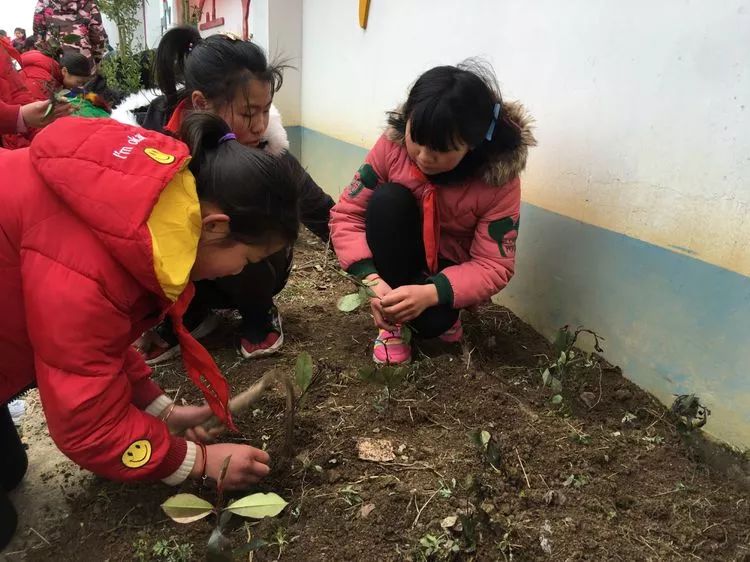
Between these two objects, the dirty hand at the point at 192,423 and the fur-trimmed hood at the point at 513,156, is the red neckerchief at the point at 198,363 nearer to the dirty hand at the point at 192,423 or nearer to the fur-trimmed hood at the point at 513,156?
the dirty hand at the point at 192,423

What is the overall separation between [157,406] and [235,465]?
0.92 feet

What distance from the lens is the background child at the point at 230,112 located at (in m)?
1.74

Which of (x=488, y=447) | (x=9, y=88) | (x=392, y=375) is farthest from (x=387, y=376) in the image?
(x=9, y=88)

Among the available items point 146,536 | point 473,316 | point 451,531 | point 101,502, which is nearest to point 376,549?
point 451,531

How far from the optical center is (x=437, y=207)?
171 cm

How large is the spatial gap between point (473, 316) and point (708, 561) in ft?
3.45

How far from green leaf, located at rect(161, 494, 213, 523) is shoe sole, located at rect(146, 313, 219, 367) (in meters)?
0.92

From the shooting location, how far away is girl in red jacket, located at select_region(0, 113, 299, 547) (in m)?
0.88

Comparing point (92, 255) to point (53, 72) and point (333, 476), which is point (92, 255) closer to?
point (333, 476)

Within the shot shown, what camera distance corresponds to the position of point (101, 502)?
4.11ft

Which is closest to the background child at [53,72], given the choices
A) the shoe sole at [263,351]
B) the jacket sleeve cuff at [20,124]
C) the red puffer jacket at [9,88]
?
the red puffer jacket at [9,88]

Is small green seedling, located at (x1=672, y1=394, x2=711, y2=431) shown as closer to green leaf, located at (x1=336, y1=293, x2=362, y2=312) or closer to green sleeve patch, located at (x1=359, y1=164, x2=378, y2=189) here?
green leaf, located at (x1=336, y1=293, x2=362, y2=312)

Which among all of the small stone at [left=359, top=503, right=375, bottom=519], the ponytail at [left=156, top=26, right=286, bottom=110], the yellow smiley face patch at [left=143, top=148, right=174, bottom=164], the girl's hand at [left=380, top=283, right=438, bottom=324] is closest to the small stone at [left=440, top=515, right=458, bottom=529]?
the small stone at [left=359, top=503, right=375, bottom=519]

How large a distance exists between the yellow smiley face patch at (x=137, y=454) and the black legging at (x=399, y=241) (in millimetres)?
887
